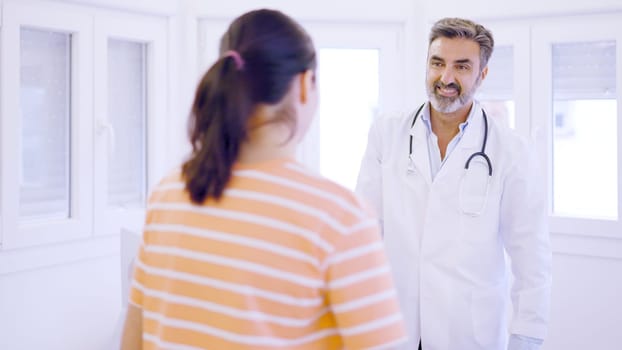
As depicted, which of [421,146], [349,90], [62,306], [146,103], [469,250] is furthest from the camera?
[349,90]

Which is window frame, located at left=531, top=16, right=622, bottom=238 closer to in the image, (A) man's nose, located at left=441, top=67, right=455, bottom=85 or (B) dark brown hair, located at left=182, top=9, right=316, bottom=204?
(A) man's nose, located at left=441, top=67, right=455, bottom=85

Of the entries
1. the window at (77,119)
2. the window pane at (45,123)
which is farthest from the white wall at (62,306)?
the window pane at (45,123)

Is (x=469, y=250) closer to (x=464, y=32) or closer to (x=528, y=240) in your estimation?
(x=528, y=240)

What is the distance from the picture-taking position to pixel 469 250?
1.61 metres

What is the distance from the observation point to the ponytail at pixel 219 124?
0.81 meters

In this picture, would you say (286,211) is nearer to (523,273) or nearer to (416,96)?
(523,273)

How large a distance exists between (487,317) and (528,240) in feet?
0.68

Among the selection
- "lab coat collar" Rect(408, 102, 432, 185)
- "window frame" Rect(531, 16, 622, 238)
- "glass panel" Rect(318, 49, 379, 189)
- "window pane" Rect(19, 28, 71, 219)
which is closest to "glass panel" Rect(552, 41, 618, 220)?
"window frame" Rect(531, 16, 622, 238)

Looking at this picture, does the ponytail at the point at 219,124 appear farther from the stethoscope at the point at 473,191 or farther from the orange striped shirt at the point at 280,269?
the stethoscope at the point at 473,191

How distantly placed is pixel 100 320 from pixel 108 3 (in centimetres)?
120

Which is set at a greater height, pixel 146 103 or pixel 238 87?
pixel 146 103

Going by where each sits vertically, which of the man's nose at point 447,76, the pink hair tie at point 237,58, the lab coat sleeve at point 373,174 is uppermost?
the man's nose at point 447,76

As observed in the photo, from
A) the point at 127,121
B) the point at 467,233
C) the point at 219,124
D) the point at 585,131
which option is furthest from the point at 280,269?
the point at 585,131

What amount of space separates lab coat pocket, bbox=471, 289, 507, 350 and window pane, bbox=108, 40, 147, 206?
5.25 ft
